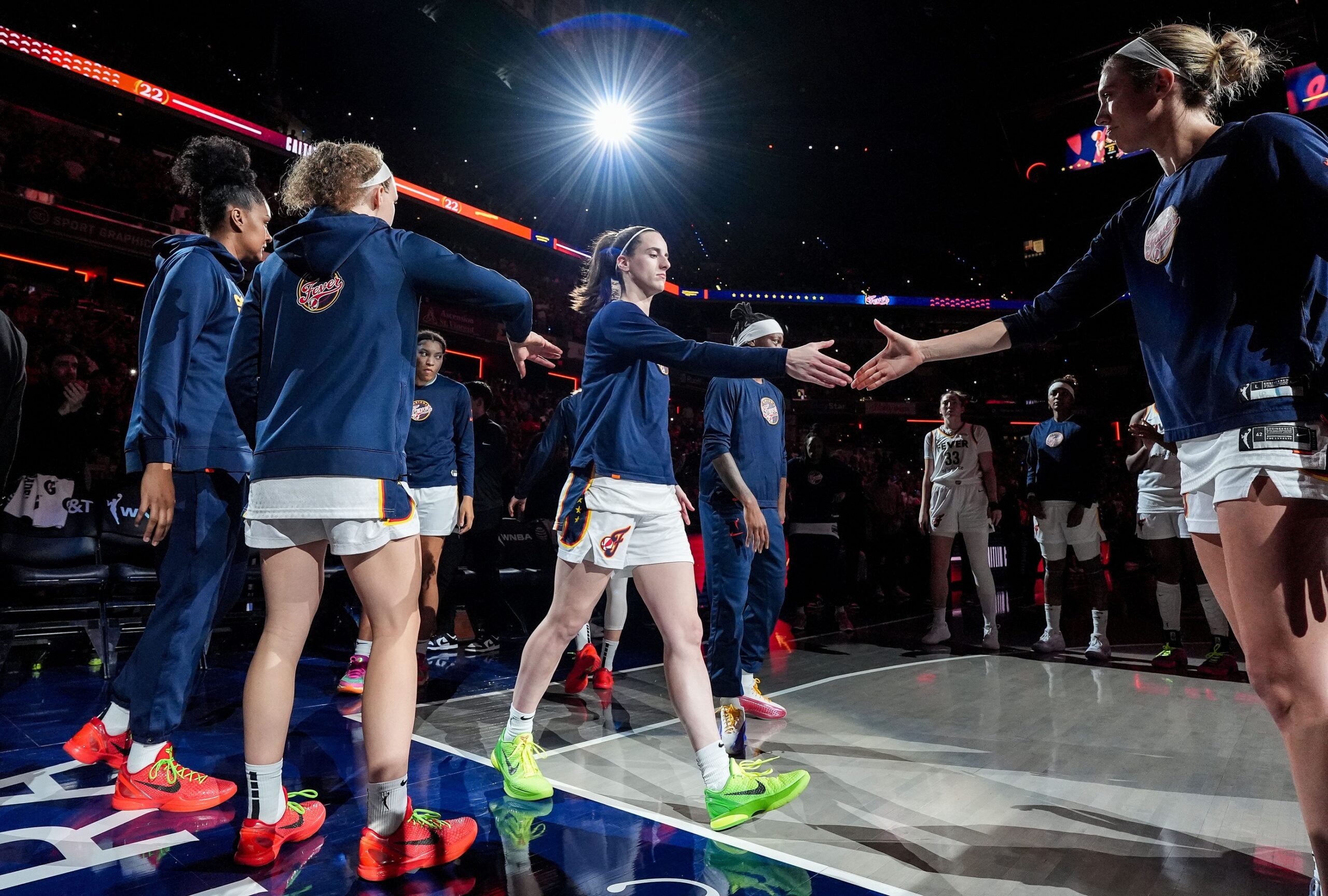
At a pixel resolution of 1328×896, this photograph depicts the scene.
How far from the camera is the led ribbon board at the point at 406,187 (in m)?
13.8

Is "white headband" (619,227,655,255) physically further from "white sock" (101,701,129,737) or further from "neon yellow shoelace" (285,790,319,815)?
"white sock" (101,701,129,737)

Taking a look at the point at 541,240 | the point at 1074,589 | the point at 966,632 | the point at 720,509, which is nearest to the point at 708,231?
the point at 541,240

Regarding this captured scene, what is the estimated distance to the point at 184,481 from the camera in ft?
8.21

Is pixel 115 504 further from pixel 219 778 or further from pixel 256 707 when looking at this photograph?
pixel 256 707

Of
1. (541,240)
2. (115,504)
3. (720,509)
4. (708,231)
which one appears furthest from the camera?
(708,231)

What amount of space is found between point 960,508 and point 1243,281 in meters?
4.90

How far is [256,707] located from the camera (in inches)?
78.0

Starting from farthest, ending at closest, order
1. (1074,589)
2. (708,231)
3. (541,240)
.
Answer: (708,231), (541,240), (1074,589)

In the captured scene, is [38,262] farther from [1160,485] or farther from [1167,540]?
[1167,540]

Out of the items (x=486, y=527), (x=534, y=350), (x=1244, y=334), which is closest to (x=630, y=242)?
(x=534, y=350)

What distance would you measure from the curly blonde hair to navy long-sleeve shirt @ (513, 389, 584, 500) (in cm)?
225

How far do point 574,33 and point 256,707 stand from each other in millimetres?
22468

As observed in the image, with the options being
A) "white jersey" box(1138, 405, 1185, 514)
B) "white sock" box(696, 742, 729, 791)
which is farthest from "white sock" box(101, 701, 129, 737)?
"white jersey" box(1138, 405, 1185, 514)

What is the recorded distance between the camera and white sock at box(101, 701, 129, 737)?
2824 millimetres
